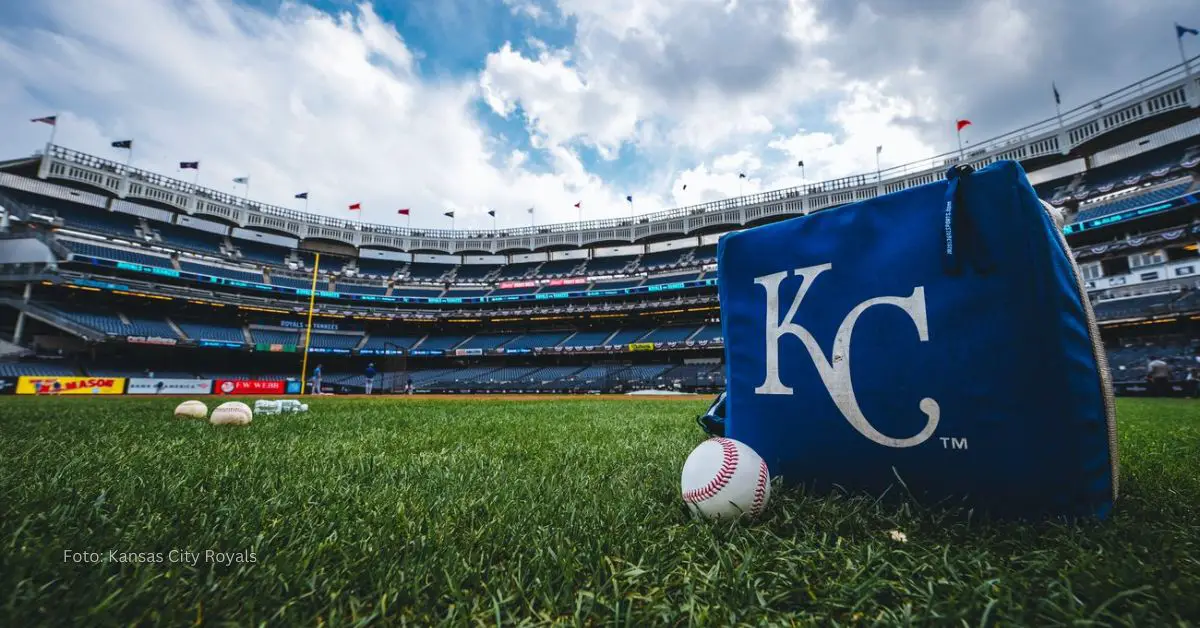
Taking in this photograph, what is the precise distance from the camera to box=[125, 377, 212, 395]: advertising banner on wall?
22672 mm

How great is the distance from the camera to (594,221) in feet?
144

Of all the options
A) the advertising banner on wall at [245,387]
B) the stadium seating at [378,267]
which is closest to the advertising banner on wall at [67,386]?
the advertising banner on wall at [245,387]

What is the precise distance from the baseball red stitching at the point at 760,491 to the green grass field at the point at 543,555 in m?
0.06

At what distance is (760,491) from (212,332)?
137ft

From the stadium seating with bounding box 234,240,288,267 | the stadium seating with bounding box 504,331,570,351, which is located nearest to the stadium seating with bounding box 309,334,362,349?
the stadium seating with bounding box 234,240,288,267

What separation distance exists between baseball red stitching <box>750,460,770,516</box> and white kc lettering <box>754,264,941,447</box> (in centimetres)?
44

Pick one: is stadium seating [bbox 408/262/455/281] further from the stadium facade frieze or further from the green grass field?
the green grass field

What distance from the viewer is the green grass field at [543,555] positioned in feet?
3.56

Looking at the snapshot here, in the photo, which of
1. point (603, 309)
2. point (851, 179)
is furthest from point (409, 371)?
point (851, 179)

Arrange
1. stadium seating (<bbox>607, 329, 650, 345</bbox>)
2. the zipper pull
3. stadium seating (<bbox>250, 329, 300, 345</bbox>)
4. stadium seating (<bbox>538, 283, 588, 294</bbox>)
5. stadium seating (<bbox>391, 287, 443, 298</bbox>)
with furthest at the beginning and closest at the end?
stadium seating (<bbox>391, 287, 443, 298</bbox>) → stadium seating (<bbox>538, 283, 588, 294</bbox>) → stadium seating (<bbox>607, 329, 650, 345</bbox>) → stadium seating (<bbox>250, 329, 300, 345</bbox>) → the zipper pull

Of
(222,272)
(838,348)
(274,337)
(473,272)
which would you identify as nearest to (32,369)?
(274,337)

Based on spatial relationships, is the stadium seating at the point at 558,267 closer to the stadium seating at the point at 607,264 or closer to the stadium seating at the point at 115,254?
the stadium seating at the point at 607,264

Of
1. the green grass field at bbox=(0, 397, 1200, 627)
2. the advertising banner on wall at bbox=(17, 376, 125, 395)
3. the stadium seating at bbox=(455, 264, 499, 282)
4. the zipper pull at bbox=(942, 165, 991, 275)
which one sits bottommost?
the green grass field at bbox=(0, 397, 1200, 627)

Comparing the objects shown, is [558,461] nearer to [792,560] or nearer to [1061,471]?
[792,560]
